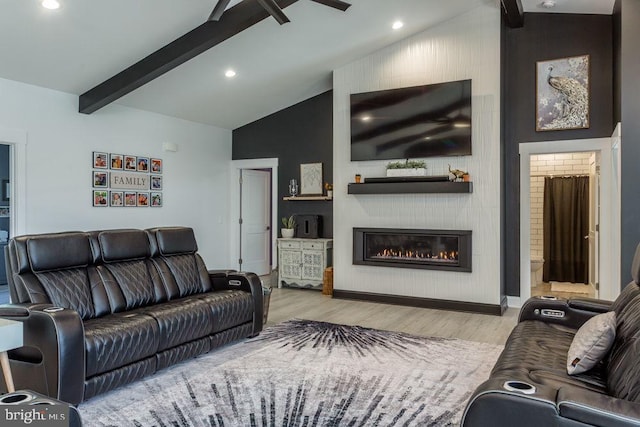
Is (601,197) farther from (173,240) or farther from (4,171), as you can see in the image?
(4,171)

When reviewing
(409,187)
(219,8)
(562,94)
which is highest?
(219,8)

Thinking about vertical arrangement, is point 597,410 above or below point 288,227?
below

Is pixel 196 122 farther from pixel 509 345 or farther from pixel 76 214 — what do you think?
pixel 509 345

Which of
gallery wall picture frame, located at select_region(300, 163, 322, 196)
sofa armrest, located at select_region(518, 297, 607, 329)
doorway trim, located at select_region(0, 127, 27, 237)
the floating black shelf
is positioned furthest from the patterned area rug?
gallery wall picture frame, located at select_region(300, 163, 322, 196)

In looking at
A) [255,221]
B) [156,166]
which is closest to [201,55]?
[156,166]

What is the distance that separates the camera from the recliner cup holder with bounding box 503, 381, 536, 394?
174 centimetres

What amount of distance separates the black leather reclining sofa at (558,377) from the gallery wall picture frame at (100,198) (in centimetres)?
524

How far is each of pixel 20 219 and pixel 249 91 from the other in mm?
3462

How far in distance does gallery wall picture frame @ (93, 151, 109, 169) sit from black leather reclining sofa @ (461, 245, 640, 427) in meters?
5.34

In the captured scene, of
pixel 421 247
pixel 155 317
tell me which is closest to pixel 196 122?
pixel 421 247

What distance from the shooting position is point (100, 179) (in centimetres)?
613

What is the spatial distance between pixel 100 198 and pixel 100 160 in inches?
19.8

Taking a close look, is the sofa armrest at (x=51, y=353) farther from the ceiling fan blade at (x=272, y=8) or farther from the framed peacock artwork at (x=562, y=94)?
the framed peacock artwork at (x=562, y=94)

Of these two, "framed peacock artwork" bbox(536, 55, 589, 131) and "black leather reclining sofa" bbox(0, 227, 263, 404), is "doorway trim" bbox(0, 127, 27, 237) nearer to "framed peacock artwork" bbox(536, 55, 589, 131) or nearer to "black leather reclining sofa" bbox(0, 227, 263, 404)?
A: "black leather reclining sofa" bbox(0, 227, 263, 404)
